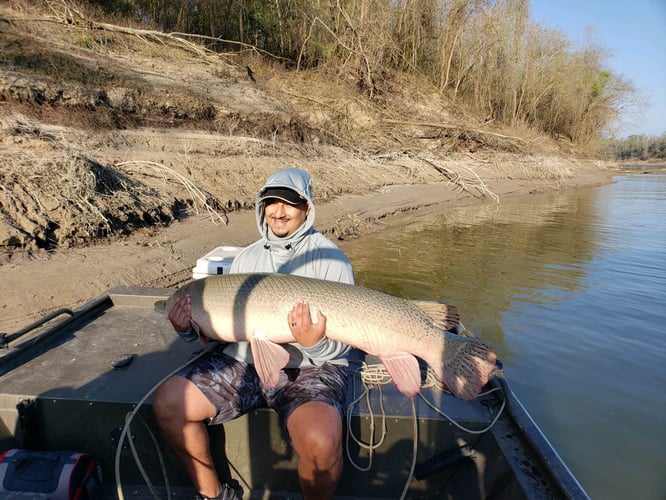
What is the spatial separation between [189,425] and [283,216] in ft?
4.38

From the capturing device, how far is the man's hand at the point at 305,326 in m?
2.41

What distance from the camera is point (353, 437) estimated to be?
2.44m

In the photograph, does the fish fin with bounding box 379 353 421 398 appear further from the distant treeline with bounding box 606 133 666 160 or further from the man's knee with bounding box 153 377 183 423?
the distant treeline with bounding box 606 133 666 160

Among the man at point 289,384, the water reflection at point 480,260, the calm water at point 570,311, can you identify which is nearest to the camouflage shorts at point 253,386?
the man at point 289,384

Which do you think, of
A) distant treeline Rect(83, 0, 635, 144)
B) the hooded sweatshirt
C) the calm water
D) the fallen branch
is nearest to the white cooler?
the hooded sweatshirt

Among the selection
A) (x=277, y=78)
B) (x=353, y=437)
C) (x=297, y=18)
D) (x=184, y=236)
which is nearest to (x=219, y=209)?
(x=184, y=236)

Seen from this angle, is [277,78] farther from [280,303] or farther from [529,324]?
[280,303]

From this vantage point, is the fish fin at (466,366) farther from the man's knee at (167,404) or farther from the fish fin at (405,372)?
the man's knee at (167,404)

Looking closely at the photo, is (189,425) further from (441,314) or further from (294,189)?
(441,314)

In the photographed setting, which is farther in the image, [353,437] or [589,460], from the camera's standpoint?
[589,460]

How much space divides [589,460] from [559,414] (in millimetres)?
591

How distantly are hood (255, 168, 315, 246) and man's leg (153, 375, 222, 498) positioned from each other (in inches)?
42.0

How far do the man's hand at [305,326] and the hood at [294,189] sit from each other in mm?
592

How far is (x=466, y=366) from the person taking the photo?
8.20 feet
